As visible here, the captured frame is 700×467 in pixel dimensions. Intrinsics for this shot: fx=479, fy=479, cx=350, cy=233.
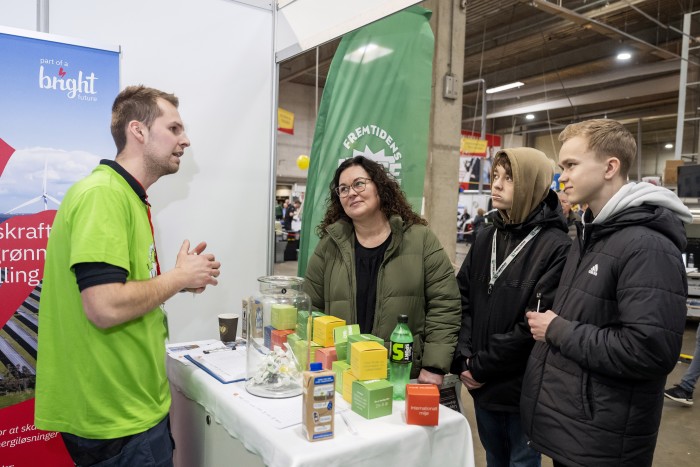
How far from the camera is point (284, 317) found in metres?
1.67

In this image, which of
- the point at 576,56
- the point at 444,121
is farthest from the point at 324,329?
the point at 576,56

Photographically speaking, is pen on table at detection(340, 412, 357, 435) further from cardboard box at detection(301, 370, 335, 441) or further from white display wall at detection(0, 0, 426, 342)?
white display wall at detection(0, 0, 426, 342)

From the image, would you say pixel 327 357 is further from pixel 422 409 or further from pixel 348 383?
pixel 422 409

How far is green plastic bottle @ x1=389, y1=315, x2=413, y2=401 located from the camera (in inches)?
56.9

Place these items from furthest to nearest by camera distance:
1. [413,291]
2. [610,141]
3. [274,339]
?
[413,291] → [274,339] → [610,141]

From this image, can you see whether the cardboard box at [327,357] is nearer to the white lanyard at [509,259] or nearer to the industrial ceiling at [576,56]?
the white lanyard at [509,259]

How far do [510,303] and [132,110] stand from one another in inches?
56.1

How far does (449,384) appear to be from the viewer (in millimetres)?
1752

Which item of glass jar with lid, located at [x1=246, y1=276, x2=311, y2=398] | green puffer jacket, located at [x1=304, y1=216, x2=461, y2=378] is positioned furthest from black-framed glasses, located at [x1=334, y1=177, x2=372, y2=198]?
glass jar with lid, located at [x1=246, y1=276, x2=311, y2=398]

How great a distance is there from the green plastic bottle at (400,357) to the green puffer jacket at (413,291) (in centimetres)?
30

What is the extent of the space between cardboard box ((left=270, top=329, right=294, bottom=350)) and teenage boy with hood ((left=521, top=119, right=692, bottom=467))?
31.4 inches

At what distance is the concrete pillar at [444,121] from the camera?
3.89 metres

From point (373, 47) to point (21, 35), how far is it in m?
1.74

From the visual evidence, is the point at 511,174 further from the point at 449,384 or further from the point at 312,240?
the point at 312,240
